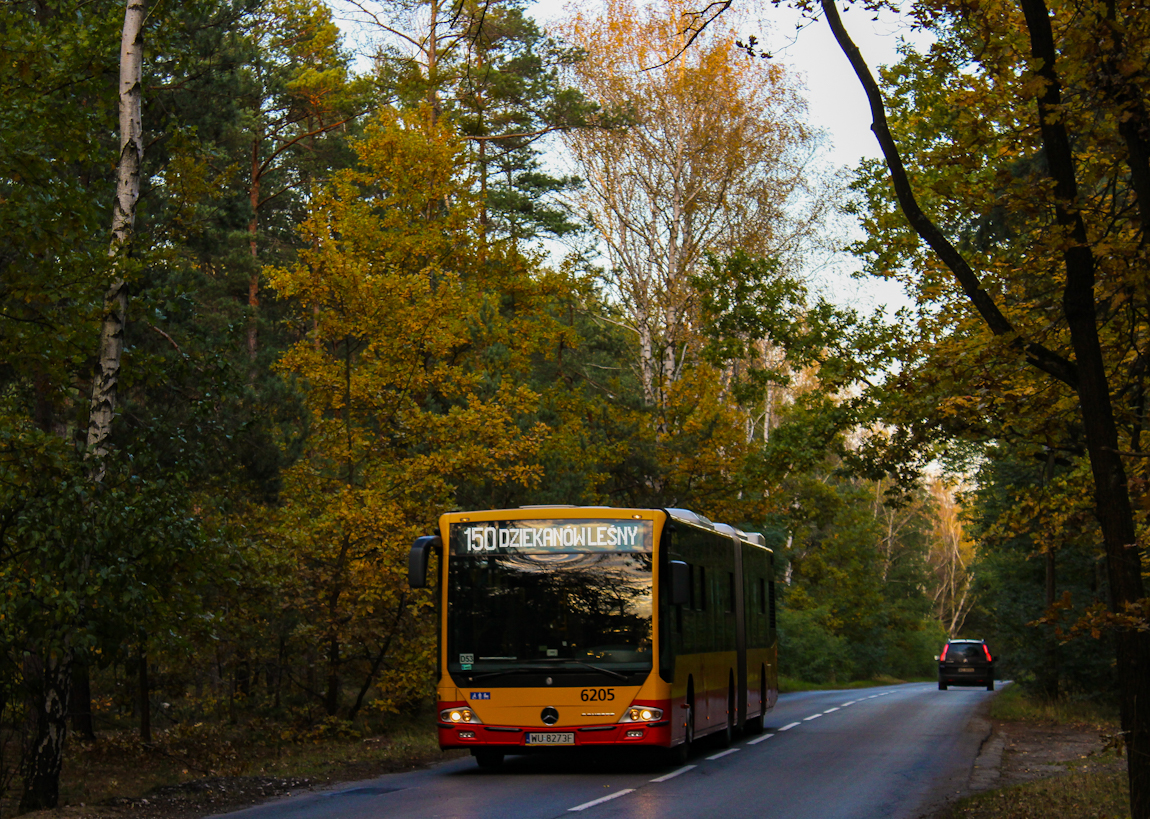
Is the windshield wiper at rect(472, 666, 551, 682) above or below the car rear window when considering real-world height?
above

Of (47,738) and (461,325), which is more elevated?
(461,325)

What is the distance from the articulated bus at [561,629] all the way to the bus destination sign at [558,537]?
0.01 meters

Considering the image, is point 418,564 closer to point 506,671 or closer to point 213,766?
point 506,671

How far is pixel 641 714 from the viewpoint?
14.5 m

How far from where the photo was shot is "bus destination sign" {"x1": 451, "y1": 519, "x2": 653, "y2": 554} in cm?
1528

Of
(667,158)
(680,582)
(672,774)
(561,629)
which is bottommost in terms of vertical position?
(672,774)

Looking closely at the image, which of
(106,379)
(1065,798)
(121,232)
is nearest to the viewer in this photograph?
(1065,798)

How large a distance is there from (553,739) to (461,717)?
3.72 feet

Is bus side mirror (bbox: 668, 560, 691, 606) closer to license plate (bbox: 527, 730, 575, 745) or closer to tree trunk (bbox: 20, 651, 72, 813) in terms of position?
license plate (bbox: 527, 730, 575, 745)

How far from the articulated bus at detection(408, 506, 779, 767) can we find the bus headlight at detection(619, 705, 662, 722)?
1 cm

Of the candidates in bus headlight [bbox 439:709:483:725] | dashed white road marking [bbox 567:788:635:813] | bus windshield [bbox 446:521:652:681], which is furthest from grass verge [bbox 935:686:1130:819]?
bus headlight [bbox 439:709:483:725]

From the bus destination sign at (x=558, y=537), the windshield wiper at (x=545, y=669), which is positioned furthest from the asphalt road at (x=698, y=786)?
the bus destination sign at (x=558, y=537)

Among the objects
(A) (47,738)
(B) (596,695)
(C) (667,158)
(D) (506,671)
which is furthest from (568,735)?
(C) (667,158)

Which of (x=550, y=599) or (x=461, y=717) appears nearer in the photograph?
(x=461, y=717)
